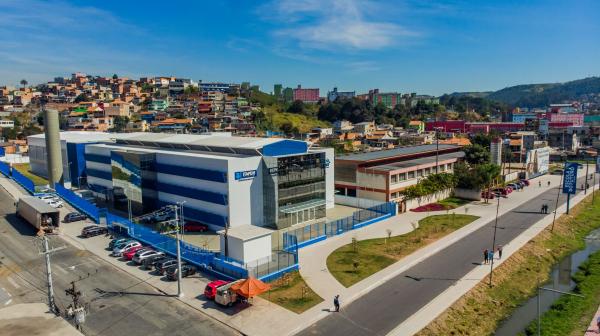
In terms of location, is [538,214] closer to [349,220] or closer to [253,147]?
[349,220]

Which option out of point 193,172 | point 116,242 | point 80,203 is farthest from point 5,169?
point 116,242

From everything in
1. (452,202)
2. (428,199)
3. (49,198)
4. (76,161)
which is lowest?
(452,202)

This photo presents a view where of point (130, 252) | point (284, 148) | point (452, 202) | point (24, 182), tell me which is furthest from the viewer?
point (24, 182)

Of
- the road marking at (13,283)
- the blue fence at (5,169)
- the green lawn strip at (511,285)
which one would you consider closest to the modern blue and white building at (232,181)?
the road marking at (13,283)

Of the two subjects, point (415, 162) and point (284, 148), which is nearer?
point (284, 148)

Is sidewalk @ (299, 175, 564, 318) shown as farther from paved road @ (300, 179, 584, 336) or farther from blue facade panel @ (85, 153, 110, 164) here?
blue facade panel @ (85, 153, 110, 164)

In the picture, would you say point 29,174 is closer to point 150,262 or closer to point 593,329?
point 150,262

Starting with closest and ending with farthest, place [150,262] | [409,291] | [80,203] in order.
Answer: [409,291], [150,262], [80,203]

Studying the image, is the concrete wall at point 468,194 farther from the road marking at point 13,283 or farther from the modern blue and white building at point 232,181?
the road marking at point 13,283
